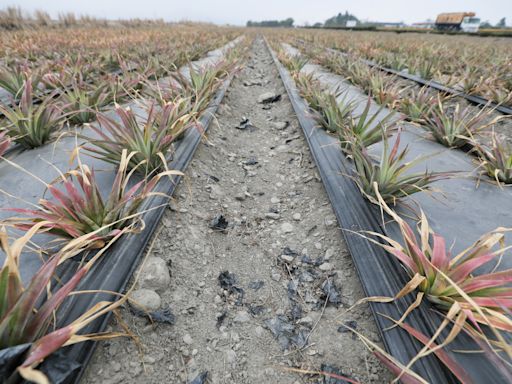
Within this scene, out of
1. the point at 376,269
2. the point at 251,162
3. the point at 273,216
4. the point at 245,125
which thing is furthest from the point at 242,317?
the point at 245,125

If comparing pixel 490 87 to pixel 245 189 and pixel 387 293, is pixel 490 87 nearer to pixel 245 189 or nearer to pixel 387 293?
pixel 245 189

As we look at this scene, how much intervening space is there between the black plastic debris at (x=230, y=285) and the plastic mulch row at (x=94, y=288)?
32cm

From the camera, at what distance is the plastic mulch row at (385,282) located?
2.06 ft

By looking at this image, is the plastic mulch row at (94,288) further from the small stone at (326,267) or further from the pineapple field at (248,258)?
the small stone at (326,267)

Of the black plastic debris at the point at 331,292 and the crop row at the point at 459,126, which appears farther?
the crop row at the point at 459,126

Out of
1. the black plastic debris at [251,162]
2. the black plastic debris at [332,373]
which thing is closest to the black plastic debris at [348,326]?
the black plastic debris at [332,373]

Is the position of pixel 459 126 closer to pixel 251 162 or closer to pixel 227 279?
pixel 251 162

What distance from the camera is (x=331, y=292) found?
0.96 m

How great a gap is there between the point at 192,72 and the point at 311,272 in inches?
76.4

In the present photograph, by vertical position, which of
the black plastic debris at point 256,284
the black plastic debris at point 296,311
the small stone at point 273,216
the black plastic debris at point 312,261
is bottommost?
the black plastic debris at point 256,284

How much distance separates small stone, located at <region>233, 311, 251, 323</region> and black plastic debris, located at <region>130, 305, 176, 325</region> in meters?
0.21

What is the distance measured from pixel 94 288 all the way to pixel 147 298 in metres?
0.16

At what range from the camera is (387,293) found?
0.81 metres

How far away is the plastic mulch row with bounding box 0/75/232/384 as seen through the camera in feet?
1.84
